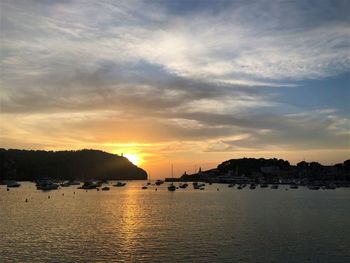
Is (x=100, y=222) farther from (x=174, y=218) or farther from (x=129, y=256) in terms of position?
(x=129, y=256)

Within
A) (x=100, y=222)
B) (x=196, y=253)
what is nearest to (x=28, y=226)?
(x=100, y=222)

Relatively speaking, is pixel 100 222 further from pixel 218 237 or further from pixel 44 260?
pixel 44 260

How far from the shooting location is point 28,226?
7206 cm

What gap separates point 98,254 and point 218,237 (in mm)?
17680

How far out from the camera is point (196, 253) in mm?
48344

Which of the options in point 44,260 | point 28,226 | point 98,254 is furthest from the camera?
point 28,226

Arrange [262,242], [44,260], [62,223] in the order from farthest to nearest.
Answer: [62,223], [262,242], [44,260]

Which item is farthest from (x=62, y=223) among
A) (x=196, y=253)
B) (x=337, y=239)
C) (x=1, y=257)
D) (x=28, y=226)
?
(x=337, y=239)

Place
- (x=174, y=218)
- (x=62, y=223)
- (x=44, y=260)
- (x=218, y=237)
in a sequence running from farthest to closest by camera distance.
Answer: (x=174, y=218)
(x=62, y=223)
(x=218, y=237)
(x=44, y=260)

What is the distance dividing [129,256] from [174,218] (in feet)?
128

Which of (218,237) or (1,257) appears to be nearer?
(1,257)


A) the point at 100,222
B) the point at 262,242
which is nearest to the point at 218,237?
the point at 262,242

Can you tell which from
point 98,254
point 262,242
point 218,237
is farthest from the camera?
point 218,237

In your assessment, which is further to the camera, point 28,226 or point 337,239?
point 28,226
